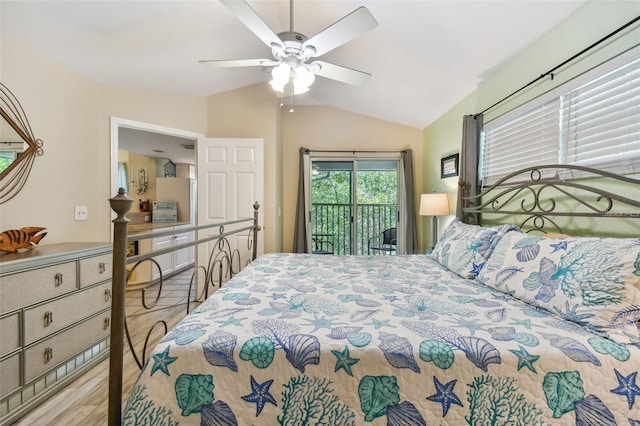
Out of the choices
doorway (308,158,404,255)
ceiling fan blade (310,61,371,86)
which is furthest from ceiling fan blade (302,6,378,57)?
doorway (308,158,404,255)

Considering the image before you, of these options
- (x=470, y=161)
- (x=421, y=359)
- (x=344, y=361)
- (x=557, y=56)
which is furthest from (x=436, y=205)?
(x=344, y=361)

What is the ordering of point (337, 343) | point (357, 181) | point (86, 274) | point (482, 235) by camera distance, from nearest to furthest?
point (337, 343)
point (482, 235)
point (86, 274)
point (357, 181)

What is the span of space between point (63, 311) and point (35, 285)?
10.9 inches

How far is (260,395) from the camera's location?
864 millimetres

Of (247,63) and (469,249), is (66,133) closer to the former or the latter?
(247,63)

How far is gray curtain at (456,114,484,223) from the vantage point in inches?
104

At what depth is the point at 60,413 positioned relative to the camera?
1.62m

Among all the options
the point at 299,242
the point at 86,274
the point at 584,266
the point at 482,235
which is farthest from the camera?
the point at 299,242

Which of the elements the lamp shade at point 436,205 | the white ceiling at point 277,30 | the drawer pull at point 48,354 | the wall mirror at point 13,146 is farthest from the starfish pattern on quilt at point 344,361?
the lamp shade at point 436,205

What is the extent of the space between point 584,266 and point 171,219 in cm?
592

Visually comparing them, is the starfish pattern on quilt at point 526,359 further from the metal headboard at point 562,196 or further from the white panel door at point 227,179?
the white panel door at point 227,179

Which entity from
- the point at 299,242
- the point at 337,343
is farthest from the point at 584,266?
the point at 299,242

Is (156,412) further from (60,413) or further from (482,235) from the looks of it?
(482,235)

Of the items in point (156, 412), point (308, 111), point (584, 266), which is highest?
point (308, 111)
